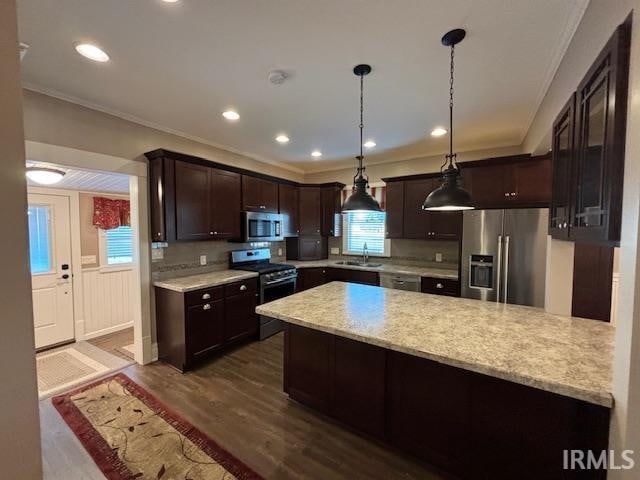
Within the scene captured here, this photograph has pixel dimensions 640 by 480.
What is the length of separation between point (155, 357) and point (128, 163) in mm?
2258

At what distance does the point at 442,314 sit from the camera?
1972 mm

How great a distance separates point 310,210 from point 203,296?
2566 millimetres

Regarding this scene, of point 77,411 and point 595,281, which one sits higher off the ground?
point 595,281

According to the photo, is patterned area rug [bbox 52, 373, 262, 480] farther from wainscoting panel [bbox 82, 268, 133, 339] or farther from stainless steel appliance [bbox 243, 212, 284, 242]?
stainless steel appliance [bbox 243, 212, 284, 242]

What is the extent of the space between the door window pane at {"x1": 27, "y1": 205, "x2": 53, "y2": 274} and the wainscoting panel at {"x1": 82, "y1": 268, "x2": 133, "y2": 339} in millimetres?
450

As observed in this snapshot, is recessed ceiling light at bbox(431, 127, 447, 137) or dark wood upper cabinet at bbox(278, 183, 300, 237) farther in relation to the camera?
dark wood upper cabinet at bbox(278, 183, 300, 237)

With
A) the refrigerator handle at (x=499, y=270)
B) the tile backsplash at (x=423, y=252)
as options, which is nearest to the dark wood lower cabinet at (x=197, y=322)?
the tile backsplash at (x=423, y=252)

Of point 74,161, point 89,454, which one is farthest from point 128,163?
point 89,454

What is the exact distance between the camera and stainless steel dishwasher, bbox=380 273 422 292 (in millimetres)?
3827

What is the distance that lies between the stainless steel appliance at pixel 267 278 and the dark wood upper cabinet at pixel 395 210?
5.63 feet

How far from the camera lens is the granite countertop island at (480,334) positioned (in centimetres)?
120

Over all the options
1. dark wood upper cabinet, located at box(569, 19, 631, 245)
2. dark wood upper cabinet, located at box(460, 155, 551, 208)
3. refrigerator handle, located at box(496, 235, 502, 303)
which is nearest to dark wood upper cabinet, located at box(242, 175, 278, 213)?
dark wood upper cabinet, located at box(460, 155, 551, 208)

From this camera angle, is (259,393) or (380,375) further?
(259,393)

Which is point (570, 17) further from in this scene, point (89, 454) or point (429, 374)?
point (89, 454)
